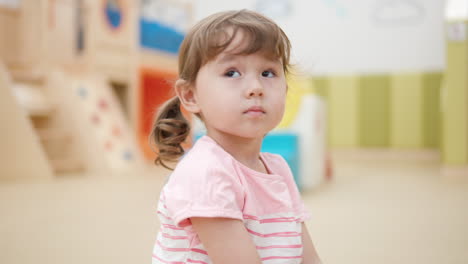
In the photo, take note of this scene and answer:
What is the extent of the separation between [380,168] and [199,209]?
2.92m

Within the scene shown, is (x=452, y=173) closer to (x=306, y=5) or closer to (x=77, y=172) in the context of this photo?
(x=77, y=172)

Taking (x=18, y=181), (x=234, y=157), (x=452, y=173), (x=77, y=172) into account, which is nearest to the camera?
(x=234, y=157)

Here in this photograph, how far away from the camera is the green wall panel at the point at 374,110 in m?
3.90

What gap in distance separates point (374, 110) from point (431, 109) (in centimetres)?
46

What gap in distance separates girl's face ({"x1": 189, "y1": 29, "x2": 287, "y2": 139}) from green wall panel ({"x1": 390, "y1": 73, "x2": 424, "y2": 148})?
3491 millimetres

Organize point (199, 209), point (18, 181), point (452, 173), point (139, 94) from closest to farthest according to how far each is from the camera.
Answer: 1. point (199, 209)
2. point (18, 181)
3. point (452, 173)
4. point (139, 94)

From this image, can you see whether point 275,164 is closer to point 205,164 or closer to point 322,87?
point 205,164

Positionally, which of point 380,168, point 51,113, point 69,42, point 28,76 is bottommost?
point 380,168

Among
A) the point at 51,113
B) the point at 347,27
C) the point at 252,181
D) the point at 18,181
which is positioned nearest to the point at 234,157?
the point at 252,181

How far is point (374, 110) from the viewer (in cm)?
392

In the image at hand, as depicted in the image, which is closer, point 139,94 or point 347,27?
point 139,94

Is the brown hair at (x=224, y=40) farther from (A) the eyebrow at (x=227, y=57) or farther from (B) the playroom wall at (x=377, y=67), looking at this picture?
(B) the playroom wall at (x=377, y=67)

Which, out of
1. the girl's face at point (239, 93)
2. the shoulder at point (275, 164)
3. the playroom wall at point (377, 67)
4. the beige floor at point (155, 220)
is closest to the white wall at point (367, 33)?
the playroom wall at point (377, 67)

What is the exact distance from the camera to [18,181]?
7.44 ft
